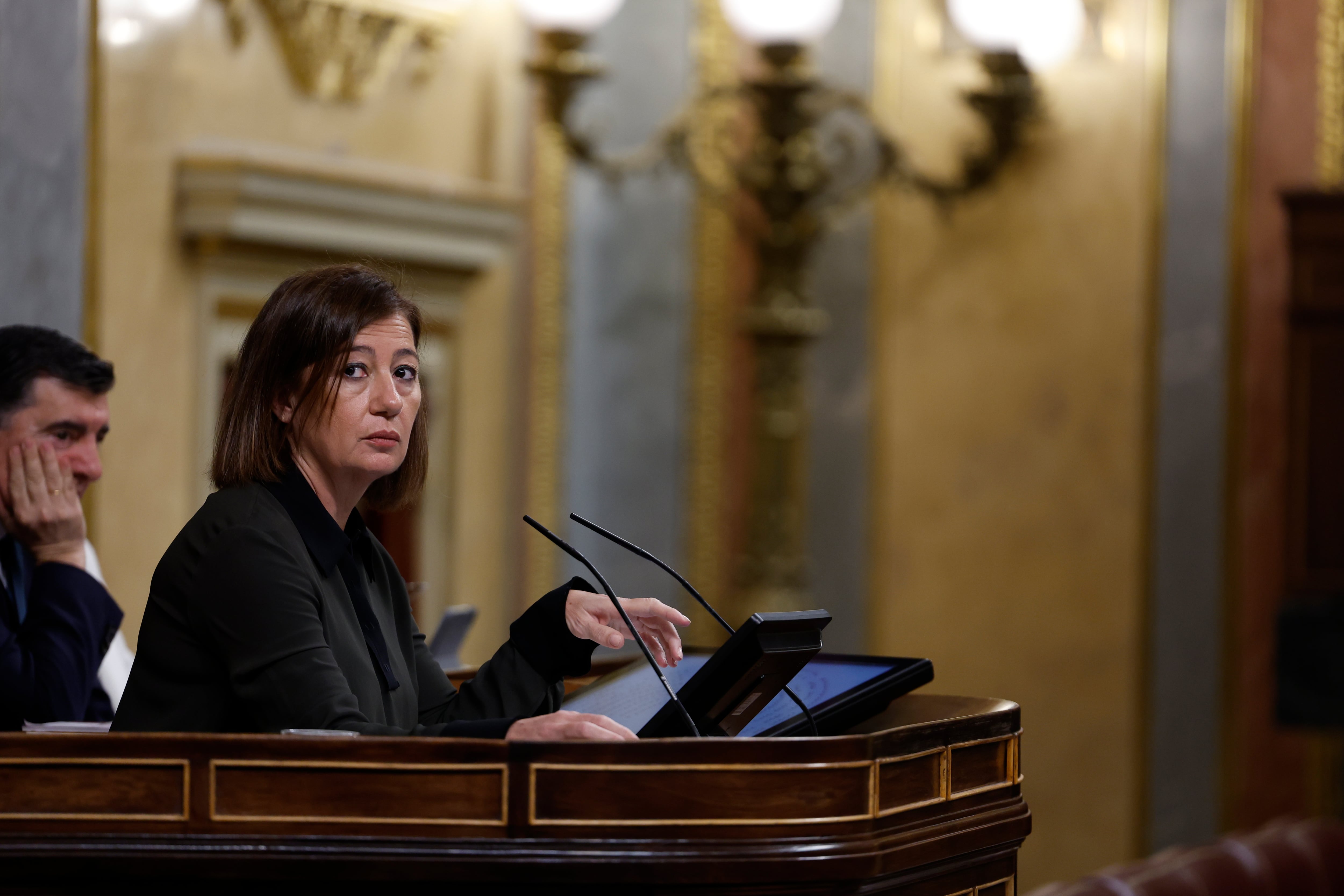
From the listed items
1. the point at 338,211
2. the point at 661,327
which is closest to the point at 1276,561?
the point at 661,327

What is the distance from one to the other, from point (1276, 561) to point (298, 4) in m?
3.51

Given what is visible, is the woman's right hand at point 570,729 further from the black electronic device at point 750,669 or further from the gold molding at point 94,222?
the gold molding at point 94,222

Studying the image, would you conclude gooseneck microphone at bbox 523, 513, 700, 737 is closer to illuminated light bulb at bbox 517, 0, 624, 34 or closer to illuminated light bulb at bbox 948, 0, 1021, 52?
illuminated light bulb at bbox 517, 0, 624, 34

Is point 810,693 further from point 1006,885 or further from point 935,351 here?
point 935,351

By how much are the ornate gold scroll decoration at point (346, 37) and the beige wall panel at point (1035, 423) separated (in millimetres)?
1577

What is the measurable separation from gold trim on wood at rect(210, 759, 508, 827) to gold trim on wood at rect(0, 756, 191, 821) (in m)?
0.04

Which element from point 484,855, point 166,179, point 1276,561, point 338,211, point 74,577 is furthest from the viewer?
point 1276,561

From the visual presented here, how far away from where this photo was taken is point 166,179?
16.8 ft

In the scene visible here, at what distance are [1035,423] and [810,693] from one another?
405 cm

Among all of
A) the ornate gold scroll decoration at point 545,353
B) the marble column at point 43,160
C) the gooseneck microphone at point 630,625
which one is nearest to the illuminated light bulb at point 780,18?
the ornate gold scroll decoration at point 545,353

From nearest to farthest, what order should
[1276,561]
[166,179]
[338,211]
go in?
[166,179]
[338,211]
[1276,561]

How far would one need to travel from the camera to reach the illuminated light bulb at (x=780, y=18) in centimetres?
555

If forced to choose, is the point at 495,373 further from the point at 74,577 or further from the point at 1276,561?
the point at 74,577

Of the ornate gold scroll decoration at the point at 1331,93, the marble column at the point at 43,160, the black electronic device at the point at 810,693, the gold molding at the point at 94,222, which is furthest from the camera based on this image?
the ornate gold scroll decoration at the point at 1331,93
